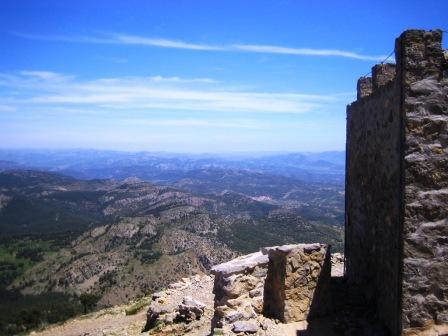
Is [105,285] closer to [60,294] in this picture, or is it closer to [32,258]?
[60,294]

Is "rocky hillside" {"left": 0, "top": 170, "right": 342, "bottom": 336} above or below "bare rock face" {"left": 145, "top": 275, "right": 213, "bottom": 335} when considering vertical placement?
below

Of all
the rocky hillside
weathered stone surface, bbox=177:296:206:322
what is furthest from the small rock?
the rocky hillside

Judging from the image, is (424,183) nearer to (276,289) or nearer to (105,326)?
(276,289)

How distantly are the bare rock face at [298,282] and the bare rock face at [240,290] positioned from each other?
42 cm

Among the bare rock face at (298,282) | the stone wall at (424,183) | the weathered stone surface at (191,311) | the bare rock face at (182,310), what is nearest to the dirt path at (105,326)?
the bare rock face at (182,310)

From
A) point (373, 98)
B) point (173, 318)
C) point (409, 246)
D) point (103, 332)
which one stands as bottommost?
point (103, 332)

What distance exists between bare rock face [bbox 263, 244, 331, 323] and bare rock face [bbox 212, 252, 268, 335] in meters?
0.42

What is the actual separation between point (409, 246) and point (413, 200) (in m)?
0.92

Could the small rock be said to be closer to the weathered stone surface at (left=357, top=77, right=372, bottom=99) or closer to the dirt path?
the dirt path

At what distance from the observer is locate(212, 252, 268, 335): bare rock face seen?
11.4 meters

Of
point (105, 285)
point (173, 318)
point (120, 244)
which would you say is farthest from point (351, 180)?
point (120, 244)

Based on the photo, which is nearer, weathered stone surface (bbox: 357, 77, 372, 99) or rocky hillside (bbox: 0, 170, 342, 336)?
weathered stone surface (bbox: 357, 77, 372, 99)

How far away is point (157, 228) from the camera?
133 m

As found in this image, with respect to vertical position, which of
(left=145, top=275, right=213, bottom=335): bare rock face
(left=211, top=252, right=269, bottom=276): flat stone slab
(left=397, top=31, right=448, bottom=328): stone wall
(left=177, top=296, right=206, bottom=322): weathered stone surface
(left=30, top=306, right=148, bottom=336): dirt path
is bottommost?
(left=30, top=306, right=148, bottom=336): dirt path
